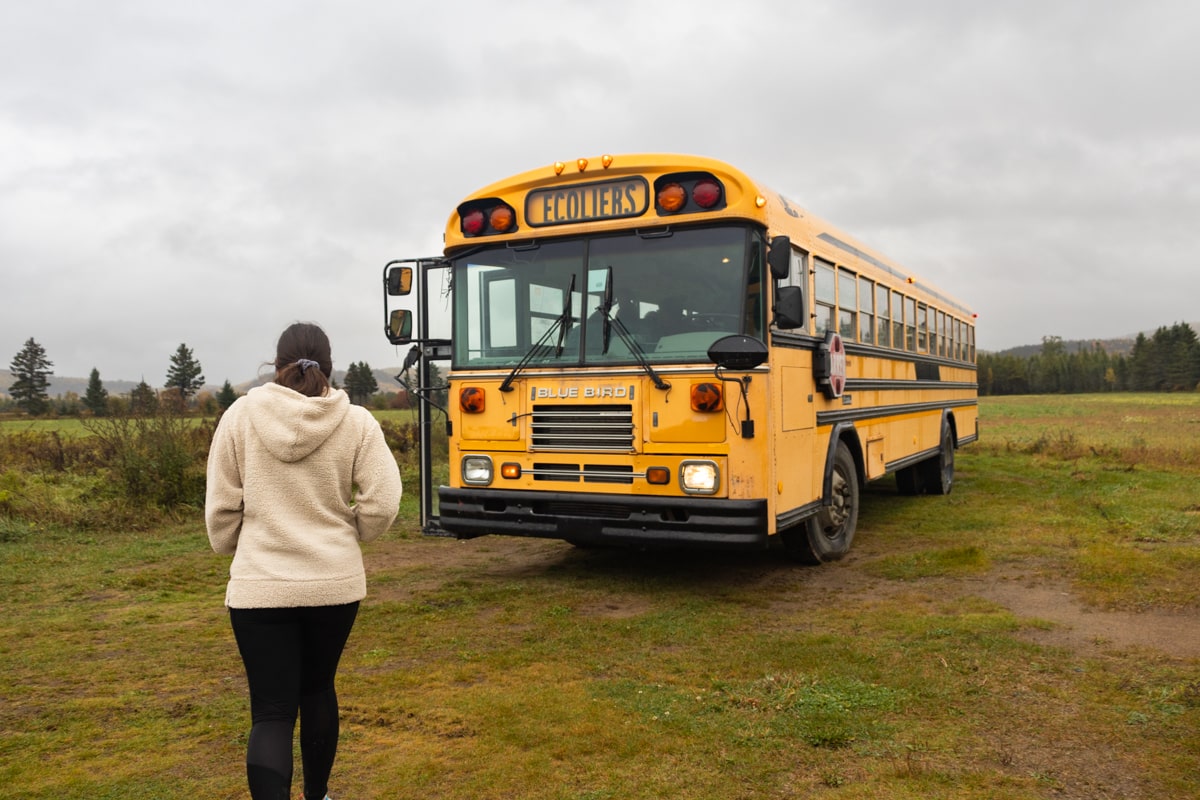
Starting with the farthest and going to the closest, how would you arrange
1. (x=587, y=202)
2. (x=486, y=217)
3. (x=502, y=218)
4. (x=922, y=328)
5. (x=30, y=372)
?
1. (x=30, y=372)
2. (x=922, y=328)
3. (x=486, y=217)
4. (x=502, y=218)
5. (x=587, y=202)

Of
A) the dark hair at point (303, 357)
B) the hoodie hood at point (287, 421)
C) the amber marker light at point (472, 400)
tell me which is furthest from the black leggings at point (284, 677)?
the amber marker light at point (472, 400)

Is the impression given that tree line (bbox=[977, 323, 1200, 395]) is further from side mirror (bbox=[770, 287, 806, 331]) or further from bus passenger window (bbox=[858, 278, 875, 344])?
side mirror (bbox=[770, 287, 806, 331])

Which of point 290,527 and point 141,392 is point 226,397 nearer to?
point 141,392

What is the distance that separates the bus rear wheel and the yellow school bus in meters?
0.03

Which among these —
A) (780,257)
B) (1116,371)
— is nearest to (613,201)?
(780,257)

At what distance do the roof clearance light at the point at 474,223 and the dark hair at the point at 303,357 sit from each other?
13.4 ft

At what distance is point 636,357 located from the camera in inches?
242

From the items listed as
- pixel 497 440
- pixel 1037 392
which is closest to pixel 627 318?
pixel 497 440

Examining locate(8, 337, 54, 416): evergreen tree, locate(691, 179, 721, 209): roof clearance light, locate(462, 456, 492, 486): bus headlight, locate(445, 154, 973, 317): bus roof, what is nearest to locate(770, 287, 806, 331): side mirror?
locate(445, 154, 973, 317): bus roof

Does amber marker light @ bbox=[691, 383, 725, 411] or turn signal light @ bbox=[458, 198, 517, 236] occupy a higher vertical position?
turn signal light @ bbox=[458, 198, 517, 236]

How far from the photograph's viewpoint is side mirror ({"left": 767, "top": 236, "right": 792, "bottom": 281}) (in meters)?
5.95

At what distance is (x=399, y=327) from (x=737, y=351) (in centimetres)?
288

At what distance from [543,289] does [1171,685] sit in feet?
14.6

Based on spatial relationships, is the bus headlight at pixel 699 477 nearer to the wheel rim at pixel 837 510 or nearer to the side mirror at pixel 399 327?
the wheel rim at pixel 837 510
